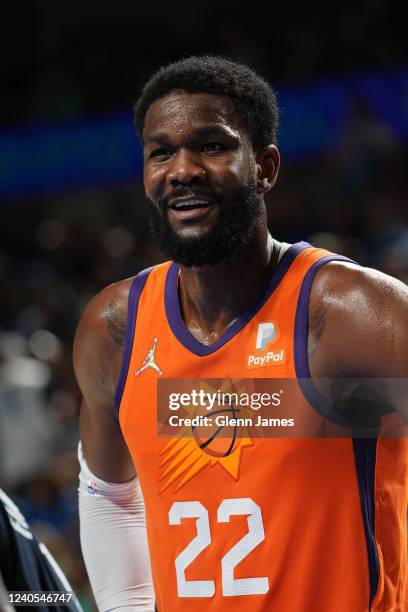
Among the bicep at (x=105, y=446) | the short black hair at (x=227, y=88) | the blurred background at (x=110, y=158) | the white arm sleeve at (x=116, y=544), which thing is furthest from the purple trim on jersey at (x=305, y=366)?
the blurred background at (x=110, y=158)

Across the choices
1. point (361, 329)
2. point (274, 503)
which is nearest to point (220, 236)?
point (361, 329)

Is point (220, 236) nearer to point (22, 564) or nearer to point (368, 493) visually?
point (368, 493)

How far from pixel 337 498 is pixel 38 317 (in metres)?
5.42

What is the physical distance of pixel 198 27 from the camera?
9680 millimetres

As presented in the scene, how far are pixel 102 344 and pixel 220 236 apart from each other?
482 millimetres

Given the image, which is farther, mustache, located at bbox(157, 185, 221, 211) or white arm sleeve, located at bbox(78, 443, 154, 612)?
white arm sleeve, located at bbox(78, 443, 154, 612)

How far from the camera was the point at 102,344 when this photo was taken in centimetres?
256

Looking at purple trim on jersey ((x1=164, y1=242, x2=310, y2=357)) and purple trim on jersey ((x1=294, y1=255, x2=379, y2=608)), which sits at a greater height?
purple trim on jersey ((x1=164, y1=242, x2=310, y2=357))

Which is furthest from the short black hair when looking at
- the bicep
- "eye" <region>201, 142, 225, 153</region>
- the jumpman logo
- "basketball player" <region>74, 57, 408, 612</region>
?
the bicep

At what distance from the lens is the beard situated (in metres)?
2.30

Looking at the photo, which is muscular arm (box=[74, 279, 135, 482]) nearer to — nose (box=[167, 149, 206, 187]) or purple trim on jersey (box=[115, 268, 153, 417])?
purple trim on jersey (box=[115, 268, 153, 417])

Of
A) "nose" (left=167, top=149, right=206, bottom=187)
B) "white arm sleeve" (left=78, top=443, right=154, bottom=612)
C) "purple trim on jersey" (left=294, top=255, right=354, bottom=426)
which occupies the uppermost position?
"nose" (left=167, top=149, right=206, bottom=187)

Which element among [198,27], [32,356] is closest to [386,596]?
[32,356]

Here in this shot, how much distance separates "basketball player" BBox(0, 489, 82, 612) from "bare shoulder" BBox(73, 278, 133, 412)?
0.50 meters
